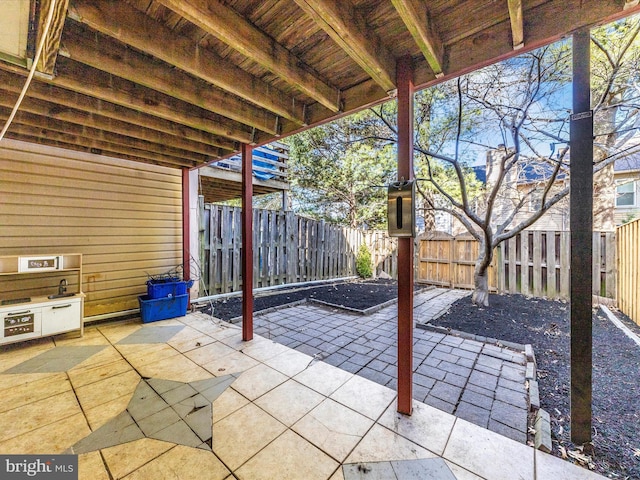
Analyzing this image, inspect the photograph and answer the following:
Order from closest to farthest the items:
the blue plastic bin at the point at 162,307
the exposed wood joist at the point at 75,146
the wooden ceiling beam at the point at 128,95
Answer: the wooden ceiling beam at the point at 128,95 < the exposed wood joist at the point at 75,146 < the blue plastic bin at the point at 162,307

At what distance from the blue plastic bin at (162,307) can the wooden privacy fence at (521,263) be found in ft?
20.2

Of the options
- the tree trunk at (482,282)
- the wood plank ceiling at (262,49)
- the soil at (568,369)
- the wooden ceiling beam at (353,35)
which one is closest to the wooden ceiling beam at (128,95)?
the wood plank ceiling at (262,49)

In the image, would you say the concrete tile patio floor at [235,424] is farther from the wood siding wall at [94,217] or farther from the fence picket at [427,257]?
the fence picket at [427,257]

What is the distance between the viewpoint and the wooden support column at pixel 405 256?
1.97 metres

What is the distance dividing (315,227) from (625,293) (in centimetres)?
618

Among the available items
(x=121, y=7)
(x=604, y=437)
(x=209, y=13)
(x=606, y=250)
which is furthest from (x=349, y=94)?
(x=606, y=250)

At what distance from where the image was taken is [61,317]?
3.27 m

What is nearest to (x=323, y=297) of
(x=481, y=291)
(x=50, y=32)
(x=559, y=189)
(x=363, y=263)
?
(x=481, y=291)

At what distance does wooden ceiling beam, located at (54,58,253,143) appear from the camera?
6.81 feet

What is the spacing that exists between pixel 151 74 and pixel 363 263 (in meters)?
7.47

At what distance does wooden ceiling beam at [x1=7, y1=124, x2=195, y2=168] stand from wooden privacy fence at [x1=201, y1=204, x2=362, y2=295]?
1169mm

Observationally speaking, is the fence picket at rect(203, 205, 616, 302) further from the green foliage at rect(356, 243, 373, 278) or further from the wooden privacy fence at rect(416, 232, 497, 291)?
the green foliage at rect(356, 243, 373, 278)

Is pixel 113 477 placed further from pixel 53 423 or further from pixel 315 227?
pixel 315 227

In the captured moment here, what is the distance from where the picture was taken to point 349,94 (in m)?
2.45
